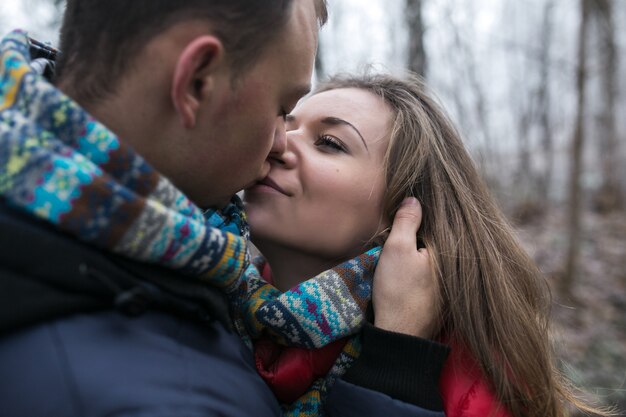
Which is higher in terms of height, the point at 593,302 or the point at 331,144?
the point at 331,144

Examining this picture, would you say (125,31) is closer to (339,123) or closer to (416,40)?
(339,123)

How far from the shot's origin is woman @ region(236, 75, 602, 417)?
193cm

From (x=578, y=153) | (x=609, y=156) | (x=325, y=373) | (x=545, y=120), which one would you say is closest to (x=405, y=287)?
(x=325, y=373)

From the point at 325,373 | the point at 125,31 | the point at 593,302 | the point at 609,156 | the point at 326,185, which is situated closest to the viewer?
the point at 125,31

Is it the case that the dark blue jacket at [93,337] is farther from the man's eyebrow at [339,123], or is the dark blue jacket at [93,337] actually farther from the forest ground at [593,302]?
the forest ground at [593,302]

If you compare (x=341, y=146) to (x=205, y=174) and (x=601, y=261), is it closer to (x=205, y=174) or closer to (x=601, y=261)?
(x=205, y=174)

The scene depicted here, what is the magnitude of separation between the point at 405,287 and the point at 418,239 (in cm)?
34

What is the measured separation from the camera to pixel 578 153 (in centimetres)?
772

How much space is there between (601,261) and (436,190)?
10006 millimetres

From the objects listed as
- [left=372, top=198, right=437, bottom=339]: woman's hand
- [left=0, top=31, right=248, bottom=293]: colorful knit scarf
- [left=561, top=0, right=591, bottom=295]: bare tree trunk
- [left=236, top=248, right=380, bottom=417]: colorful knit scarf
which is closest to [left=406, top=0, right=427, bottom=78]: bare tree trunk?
[left=561, top=0, right=591, bottom=295]: bare tree trunk

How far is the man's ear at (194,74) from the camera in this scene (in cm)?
139

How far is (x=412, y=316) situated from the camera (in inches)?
76.5

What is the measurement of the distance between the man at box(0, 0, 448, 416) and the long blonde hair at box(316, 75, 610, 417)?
0.82 m

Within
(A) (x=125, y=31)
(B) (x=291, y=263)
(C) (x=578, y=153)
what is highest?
(A) (x=125, y=31)
